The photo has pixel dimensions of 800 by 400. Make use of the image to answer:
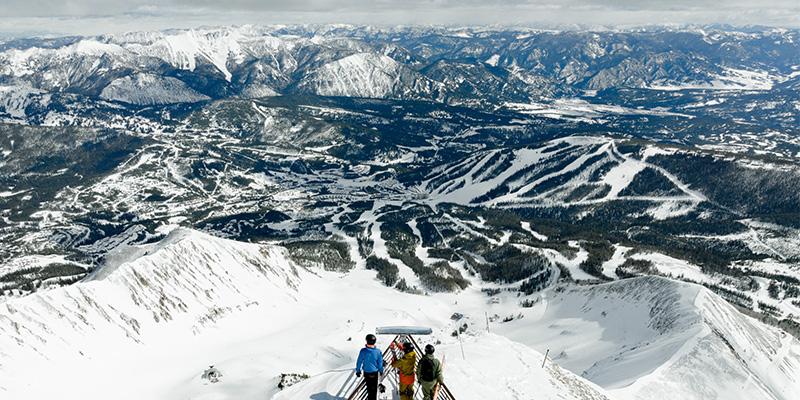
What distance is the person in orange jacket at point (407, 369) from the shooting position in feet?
Result: 85.3

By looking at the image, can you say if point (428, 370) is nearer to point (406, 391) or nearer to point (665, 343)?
point (406, 391)

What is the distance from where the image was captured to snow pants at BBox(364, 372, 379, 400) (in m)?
26.3

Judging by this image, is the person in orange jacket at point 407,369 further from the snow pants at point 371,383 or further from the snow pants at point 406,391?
the snow pants at point 371,383

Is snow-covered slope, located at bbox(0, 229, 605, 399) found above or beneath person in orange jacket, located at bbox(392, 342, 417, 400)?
beneath

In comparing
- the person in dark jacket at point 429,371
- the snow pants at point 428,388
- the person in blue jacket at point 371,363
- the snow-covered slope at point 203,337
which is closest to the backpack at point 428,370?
the person in dark jacket at point 429,371

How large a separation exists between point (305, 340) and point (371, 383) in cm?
6058

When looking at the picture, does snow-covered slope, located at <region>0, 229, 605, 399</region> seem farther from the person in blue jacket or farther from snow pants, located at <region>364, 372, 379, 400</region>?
the person in blue jacket

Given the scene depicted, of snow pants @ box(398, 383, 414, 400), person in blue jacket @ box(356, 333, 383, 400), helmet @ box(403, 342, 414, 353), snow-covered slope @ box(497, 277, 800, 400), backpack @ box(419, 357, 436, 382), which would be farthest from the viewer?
snow-covered slope @ box(497, 277, 800, 400)

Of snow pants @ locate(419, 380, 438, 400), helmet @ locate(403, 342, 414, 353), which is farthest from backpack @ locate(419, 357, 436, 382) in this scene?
helmet @ locate(403, 342, 414, 353)

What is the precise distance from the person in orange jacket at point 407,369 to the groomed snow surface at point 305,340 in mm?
6905

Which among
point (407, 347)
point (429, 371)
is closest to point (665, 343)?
point (429, 371)

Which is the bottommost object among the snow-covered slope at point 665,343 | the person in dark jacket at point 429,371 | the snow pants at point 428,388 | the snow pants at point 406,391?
the snow-covered slope at point 665,343

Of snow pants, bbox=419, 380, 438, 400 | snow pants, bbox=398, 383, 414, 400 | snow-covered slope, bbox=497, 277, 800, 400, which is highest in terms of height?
snow pants, bbox=419, 380, 438, 400

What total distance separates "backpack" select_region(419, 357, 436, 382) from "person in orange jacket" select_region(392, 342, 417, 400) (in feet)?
2.75
